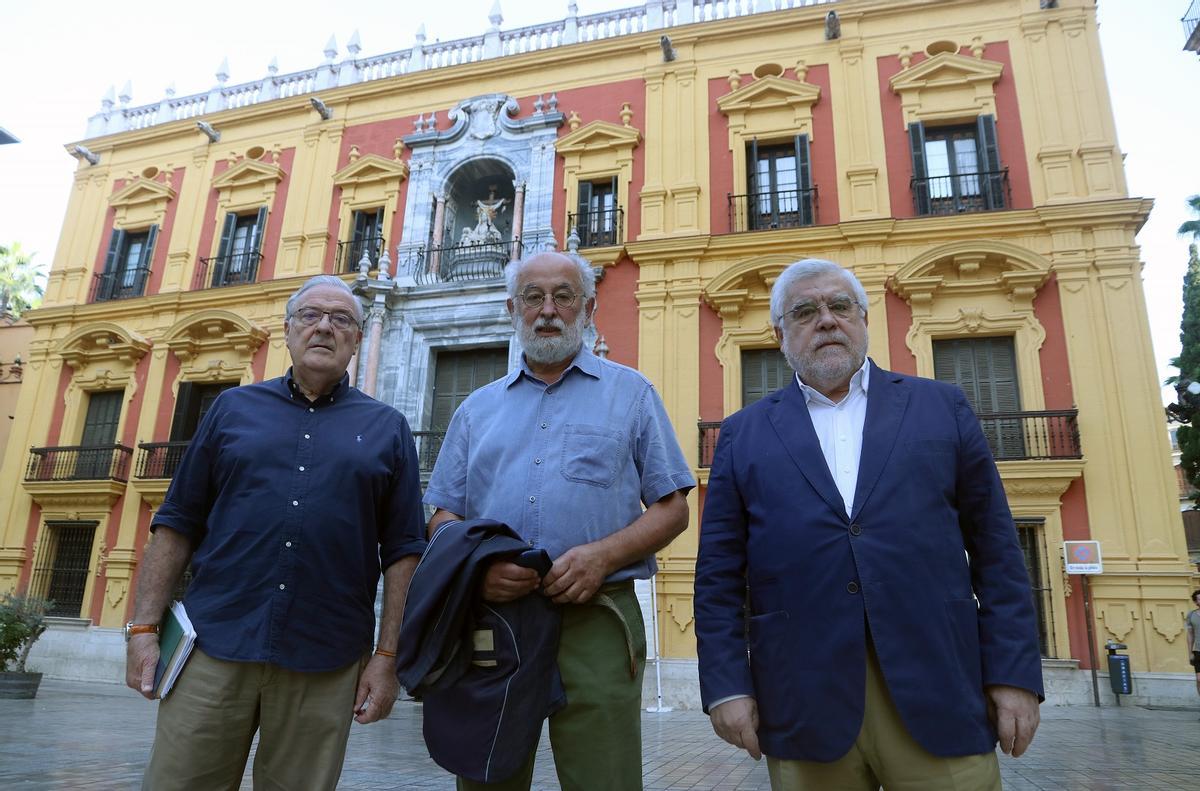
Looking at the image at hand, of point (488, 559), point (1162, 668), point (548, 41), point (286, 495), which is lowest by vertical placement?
point (1162, 668)

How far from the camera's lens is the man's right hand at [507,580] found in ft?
6.91

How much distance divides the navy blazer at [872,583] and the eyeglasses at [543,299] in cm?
78

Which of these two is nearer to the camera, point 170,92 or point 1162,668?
point 1162,668

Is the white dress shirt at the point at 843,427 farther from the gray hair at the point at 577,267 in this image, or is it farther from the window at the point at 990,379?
the window at the point at 990,379

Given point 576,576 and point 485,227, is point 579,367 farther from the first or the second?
point 485,227

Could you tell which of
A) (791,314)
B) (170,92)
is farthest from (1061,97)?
(170,92)

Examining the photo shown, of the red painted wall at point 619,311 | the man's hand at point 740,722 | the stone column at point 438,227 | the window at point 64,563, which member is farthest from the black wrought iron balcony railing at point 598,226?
the man's hand at point 740,722

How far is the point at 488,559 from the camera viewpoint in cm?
211

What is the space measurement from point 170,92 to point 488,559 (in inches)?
818

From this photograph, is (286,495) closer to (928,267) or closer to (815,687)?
(815,687)

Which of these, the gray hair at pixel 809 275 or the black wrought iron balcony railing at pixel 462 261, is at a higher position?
the black wrought iron balcony railing at pixel 462 261

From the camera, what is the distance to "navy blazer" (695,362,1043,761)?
2023 mm

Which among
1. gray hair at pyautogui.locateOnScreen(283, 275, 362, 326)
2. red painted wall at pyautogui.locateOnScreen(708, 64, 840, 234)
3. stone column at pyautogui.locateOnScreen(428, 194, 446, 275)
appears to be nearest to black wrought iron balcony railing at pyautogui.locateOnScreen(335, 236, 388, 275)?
stone column at pyautogui.locateOnScreen(428, 194, 446, 275)

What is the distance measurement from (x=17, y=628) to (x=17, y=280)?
22.5 meters
